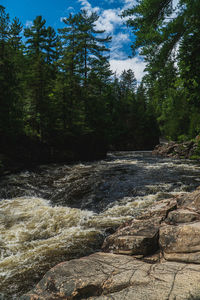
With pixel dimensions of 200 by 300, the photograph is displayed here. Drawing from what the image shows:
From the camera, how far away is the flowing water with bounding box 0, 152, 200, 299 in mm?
4344

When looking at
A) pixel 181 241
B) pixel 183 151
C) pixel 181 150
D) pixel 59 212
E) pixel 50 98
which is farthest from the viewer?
pixel 181 150

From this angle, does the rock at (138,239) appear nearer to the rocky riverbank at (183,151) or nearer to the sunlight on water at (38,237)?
the sunlight on water at (38,237)

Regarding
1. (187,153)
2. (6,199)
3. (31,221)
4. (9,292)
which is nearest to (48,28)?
(187,153)

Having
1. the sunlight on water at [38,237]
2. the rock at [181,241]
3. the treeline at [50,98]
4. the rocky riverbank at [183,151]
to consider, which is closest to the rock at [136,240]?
the rock at [181,241]

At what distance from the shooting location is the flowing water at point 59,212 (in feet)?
14.3

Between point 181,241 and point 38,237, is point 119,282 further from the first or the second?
point 38,237

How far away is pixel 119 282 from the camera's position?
2.72m

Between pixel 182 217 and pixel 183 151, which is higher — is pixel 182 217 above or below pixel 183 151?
below

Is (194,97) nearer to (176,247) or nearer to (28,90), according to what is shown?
(176,247)

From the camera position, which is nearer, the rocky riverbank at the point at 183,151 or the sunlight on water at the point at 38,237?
the sunlight on water at the point at 38,237

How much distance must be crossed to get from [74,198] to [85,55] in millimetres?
23149

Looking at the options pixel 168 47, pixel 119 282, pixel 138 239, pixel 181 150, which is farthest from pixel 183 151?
pixel 119 282

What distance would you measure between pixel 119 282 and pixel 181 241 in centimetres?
154

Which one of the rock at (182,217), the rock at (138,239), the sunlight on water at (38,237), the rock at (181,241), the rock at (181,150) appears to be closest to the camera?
the rock at (181,241)
